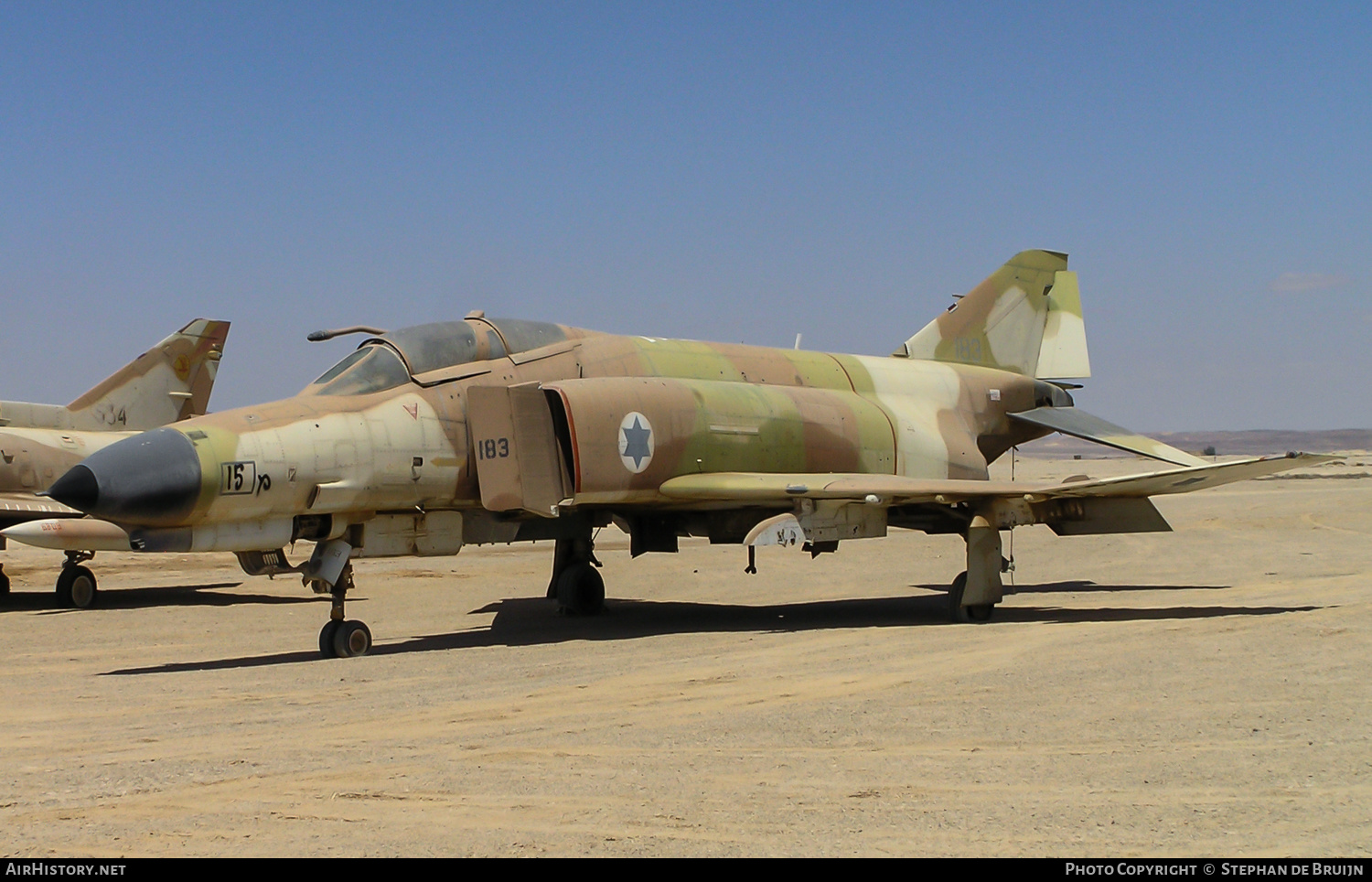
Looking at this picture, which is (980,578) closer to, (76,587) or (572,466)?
(572,466)

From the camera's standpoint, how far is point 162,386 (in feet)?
74.6

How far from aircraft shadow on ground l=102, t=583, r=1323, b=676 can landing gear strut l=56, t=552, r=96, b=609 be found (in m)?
6.26

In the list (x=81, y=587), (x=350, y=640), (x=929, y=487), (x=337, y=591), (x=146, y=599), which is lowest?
(x=146, y=599)

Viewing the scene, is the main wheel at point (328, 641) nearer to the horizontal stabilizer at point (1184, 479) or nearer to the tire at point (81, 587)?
the horizontal stabilizer at point (1184, 479)

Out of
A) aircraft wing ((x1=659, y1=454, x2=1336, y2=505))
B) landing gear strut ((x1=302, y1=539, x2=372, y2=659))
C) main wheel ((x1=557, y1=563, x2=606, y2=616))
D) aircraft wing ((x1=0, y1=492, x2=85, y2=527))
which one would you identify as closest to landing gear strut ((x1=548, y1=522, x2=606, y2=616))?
main wheel ((x1=557, y1=563, x2=606, y2=616))

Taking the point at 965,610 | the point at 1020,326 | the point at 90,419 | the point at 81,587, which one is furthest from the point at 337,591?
the point at 90,419

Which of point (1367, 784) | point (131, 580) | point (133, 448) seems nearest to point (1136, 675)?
point (1367, 784)

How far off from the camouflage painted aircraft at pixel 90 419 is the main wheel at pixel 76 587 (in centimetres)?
1

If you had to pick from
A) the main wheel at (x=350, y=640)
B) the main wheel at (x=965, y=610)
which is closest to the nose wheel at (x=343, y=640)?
the main wheel at (x=350, y=640)

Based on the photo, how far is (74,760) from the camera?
23.0 ft

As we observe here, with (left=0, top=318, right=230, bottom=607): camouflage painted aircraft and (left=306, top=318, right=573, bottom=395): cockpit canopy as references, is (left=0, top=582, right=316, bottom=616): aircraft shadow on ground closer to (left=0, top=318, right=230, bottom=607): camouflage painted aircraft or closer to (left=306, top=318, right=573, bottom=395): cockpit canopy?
(left=0, top=318, right=230, bottom=607): camouflage painted aircraft

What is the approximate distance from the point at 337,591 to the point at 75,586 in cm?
892

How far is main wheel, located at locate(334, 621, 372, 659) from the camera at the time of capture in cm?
1152

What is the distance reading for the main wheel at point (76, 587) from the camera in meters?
18.5
